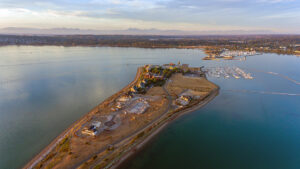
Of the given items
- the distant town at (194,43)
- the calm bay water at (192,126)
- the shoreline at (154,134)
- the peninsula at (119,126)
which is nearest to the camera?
the peninsula at (119,126)

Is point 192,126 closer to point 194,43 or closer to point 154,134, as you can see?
point 154,134

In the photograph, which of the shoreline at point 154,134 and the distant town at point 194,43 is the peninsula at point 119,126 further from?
the distant town at point 194,43

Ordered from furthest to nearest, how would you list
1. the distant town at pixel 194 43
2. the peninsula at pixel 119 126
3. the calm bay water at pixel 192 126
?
the distant town at pixel 194 43 → the calm bay water at pixel 192 126 → the peninsula at pixel 119 126

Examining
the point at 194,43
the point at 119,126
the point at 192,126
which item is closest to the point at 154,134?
the point at 119,126

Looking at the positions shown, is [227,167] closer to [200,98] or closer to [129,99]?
[200,98]

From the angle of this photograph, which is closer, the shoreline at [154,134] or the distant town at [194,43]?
the shoreline at [154,134]

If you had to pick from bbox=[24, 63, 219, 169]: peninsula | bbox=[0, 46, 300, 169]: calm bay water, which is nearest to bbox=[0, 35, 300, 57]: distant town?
bbox=[0, 46, 300, 169]: calm bay water

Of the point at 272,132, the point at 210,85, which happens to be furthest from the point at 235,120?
the point at 210,85

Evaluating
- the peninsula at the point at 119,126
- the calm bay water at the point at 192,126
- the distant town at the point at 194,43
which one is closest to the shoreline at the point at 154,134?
the peninsula at the point at 119,126

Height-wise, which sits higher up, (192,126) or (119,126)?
(119,126)
